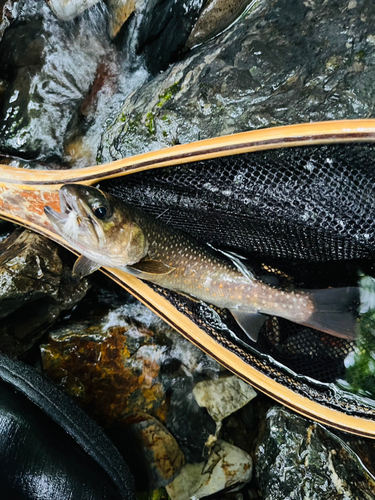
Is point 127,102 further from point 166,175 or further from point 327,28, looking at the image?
point 327,28

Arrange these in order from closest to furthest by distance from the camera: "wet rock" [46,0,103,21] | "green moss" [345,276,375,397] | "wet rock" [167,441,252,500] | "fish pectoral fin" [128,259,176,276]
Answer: "fish pectoral fin" [128,259,176,276] < "green moss" [345,276,375,397] < "wet rock" [167,441,252,500] < "wet rock" [46,0,103,21]

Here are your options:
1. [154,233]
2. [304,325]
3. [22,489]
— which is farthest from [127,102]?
[22,489]

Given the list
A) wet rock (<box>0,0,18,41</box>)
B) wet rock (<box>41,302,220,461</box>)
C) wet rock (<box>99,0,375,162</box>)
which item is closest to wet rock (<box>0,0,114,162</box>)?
wet rock (<box>0,0,18,41</box>)

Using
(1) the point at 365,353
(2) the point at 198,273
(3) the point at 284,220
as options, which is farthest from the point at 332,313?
(2) the point at 198,273

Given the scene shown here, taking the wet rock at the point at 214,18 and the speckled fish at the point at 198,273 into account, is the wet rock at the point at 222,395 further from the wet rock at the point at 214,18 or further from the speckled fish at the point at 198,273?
the wet rock at the point at 214,18

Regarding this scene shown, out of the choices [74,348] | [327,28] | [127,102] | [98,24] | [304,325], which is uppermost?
[98,24]

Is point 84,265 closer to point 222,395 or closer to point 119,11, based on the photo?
point 222,395

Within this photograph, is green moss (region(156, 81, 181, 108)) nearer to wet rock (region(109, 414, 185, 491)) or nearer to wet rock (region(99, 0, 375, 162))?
wet rock (region(99, 0, 375, 162))
